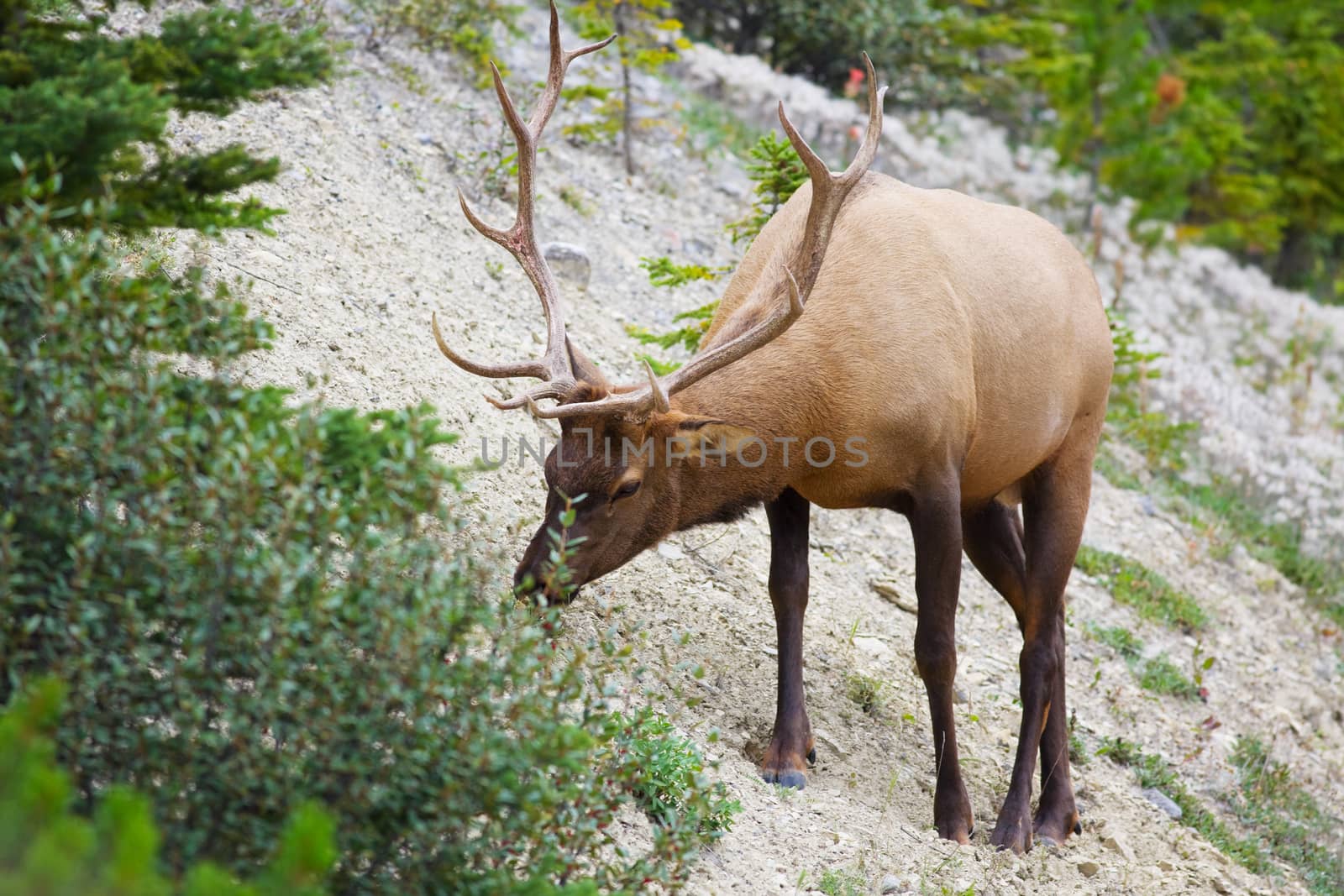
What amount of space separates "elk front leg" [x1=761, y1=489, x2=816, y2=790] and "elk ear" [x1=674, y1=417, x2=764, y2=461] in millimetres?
569

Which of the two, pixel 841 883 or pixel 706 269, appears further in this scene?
pixel 706 269

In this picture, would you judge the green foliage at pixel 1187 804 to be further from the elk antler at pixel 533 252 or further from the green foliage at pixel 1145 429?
the green foliage at pixel 1145 429

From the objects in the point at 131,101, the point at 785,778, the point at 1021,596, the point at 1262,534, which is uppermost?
the point at 131,101

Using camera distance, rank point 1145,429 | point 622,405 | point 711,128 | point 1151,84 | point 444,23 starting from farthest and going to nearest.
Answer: point 1151,84
point 711,128
point 1145,429
point 444,23
point 622,405

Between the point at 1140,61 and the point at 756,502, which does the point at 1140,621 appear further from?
the point at 1140,61

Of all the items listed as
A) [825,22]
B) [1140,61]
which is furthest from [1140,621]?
[1140,61]

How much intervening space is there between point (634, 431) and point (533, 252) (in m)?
1.02

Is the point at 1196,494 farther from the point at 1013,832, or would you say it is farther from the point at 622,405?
the point at 622,405

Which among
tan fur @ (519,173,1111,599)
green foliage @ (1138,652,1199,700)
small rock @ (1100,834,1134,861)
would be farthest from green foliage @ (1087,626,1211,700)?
tan fur @ (519,173,1111,599)

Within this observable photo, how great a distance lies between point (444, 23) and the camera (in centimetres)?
1064

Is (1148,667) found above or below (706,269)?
below

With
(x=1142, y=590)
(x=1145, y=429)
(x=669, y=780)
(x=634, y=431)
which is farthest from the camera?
(x=1145, y=429)

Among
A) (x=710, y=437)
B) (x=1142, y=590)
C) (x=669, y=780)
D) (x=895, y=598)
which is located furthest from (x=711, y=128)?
(x=669, y=780)

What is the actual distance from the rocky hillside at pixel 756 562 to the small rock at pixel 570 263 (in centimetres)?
2
